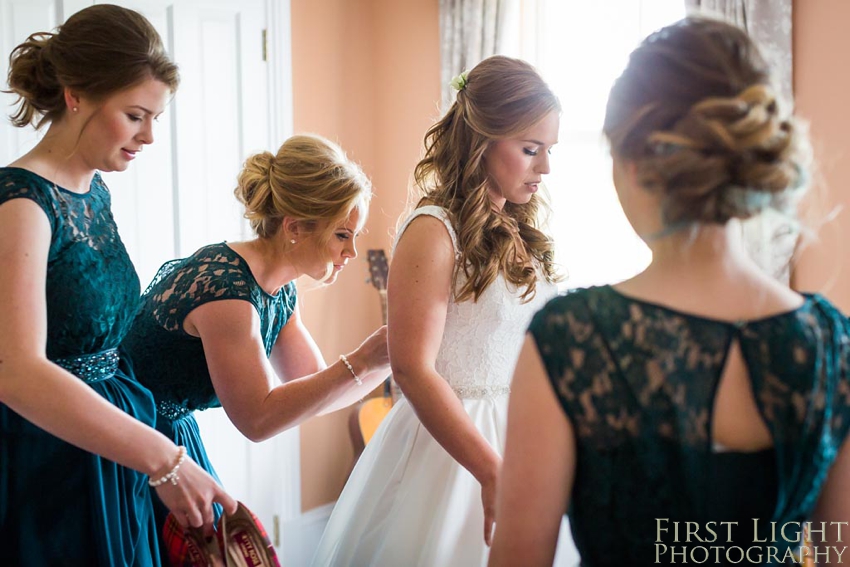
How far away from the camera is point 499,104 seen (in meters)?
1.62

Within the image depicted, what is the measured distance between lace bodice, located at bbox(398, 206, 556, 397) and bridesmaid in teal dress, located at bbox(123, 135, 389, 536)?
15 cm

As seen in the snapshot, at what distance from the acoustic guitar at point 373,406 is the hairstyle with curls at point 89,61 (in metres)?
2.23

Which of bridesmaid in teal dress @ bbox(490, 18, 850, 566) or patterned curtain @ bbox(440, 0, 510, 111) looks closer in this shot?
bridesmaid in teal dress @ bbox(490, 18, 850, 566)

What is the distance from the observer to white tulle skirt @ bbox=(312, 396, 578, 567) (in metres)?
1.58

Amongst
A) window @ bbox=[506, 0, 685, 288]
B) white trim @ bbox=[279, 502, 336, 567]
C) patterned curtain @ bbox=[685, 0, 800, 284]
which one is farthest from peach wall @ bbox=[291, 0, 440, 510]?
patterned curtain @ bbox=[685, 0, 800, 284]

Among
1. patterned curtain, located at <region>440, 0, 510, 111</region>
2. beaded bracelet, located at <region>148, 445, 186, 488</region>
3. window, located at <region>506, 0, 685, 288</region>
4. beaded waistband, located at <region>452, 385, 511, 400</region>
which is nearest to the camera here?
beaded bracelet, located at <region>148, 445, 186, 488</region>

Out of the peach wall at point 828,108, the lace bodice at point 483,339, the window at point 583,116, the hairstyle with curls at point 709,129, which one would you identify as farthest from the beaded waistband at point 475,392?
the window at point 583,116

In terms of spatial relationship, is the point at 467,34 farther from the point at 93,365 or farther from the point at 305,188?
the point at 93,365

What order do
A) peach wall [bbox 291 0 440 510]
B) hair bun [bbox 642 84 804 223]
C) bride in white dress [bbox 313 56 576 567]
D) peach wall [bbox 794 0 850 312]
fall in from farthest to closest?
peach wall [bbox 291 0 440 510] < peach wall [bbox 794 0 850 312] < bride in white dress [bbox 313 56 576 567] < hair bun [bbox 642 84 804 223]

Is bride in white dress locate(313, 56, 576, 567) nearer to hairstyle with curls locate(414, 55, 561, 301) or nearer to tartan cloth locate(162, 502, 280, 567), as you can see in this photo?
hairstyle with curls locate(414, 55, 561, 301)

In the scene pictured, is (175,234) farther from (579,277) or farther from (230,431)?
(579,277)

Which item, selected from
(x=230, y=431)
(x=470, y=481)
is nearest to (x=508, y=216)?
(x=470, y=481)

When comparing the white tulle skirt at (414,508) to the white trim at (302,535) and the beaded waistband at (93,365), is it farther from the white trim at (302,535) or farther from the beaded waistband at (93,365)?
the white trim at (302,535)

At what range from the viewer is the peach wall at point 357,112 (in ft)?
12.0
